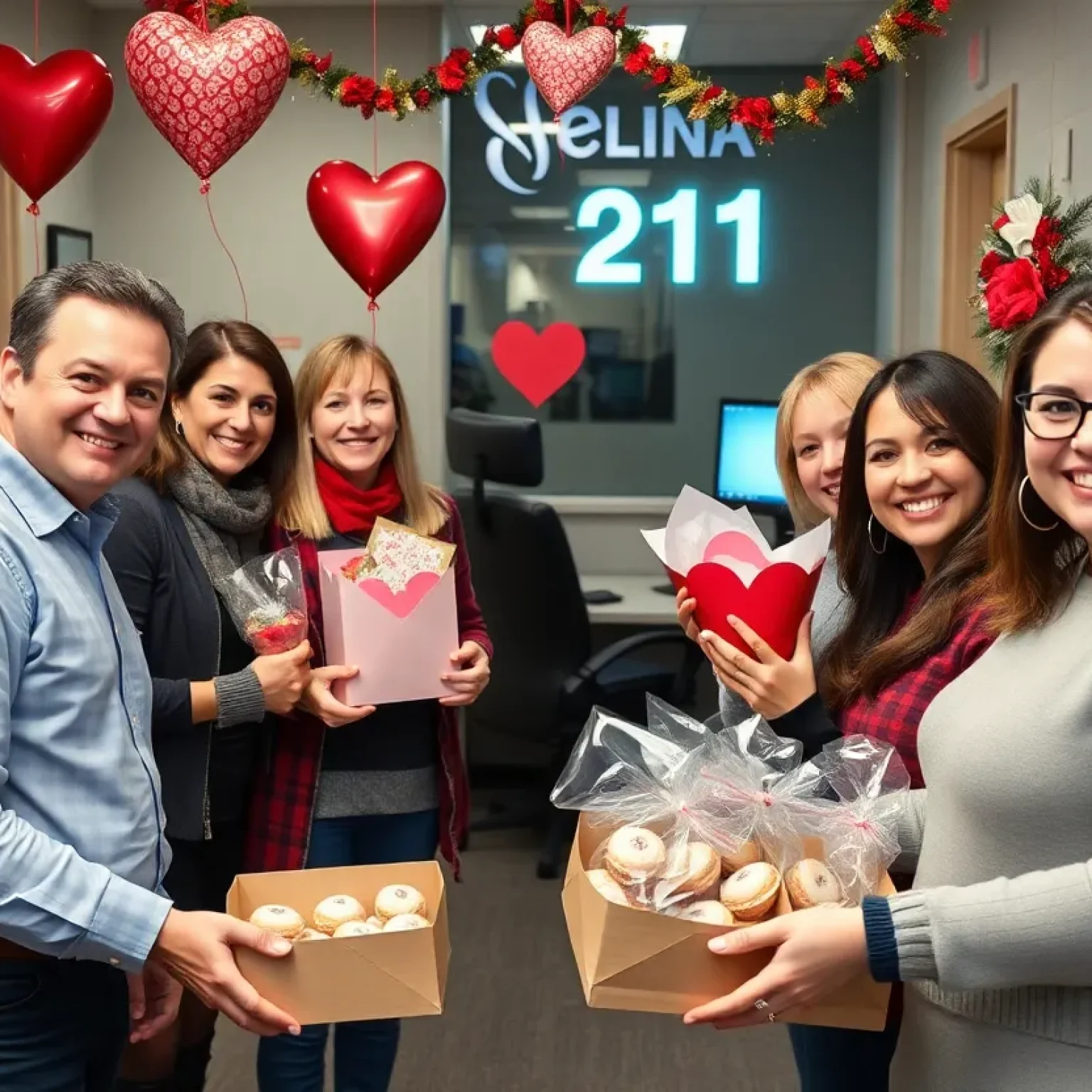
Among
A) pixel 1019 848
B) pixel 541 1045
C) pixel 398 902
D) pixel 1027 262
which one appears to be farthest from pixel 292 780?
pixel 1027 262

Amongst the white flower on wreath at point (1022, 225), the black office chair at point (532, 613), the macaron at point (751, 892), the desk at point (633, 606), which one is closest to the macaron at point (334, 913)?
the macaron at point (751, 892)

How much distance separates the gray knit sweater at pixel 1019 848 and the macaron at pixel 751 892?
0.13 m

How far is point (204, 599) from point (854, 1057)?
44.0 inches

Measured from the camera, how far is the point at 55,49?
4.22m

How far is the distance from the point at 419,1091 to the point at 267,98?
1.91 metres

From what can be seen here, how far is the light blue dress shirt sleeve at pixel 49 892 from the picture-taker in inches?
45.3

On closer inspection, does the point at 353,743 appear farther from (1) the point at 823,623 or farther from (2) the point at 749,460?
(2) the point at 749,460

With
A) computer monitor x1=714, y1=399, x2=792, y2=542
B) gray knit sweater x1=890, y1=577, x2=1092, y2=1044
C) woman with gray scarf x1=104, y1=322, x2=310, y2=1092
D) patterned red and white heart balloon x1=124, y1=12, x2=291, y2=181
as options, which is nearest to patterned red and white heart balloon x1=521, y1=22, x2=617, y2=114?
patterned red and white heart balloon x1=124, y1=12, x2=291, y2=181

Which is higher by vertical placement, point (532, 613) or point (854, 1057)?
point (532, 613)

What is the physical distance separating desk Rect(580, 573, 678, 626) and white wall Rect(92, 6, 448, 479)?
88 cm

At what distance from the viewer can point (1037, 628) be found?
117 centimetres

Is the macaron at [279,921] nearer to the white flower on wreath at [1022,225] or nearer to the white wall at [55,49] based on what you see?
the white flower on wreath at [1022,225]

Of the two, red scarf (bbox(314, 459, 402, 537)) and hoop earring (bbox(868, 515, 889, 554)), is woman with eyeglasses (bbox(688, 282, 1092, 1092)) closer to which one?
hoop earring (bbox(868, 515, 889, 554))

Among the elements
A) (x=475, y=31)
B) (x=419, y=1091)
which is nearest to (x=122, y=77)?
(x=475, y=31)
